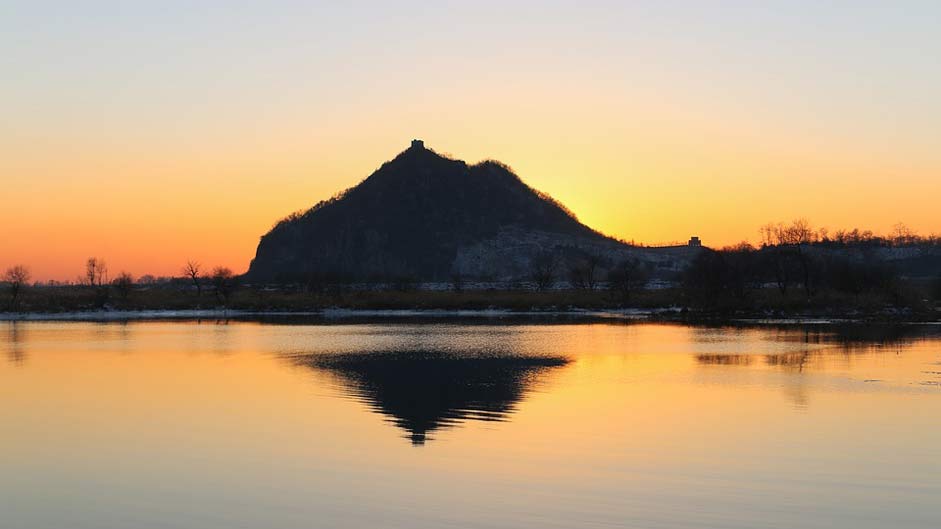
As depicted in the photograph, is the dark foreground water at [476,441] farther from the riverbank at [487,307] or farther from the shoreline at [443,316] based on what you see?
the riverbank at [487,307]

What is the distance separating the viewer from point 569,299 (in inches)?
4392

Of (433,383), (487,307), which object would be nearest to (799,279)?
(487,307)

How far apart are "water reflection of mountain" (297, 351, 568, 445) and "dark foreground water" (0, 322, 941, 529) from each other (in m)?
0.15

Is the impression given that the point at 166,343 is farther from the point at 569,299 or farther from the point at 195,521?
the point at 569,299

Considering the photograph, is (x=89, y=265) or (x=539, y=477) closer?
(x=539, y=477)

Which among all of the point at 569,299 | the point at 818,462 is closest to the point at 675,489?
the point at 818,462

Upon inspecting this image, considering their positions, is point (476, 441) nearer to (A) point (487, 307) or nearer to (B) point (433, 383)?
(B) point (433, 383)

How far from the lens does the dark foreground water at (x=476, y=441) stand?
14.4 m

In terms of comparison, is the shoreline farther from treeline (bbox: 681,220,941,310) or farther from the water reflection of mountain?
the water reflection of mountain

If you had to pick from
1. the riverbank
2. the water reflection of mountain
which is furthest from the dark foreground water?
the riverbank

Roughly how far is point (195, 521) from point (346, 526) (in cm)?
230

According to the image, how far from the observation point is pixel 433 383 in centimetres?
3244

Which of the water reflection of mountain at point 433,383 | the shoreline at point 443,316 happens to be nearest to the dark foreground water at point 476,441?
the water reflection of mountain at point 433,383

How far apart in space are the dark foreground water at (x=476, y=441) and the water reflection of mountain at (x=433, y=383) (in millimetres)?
150
